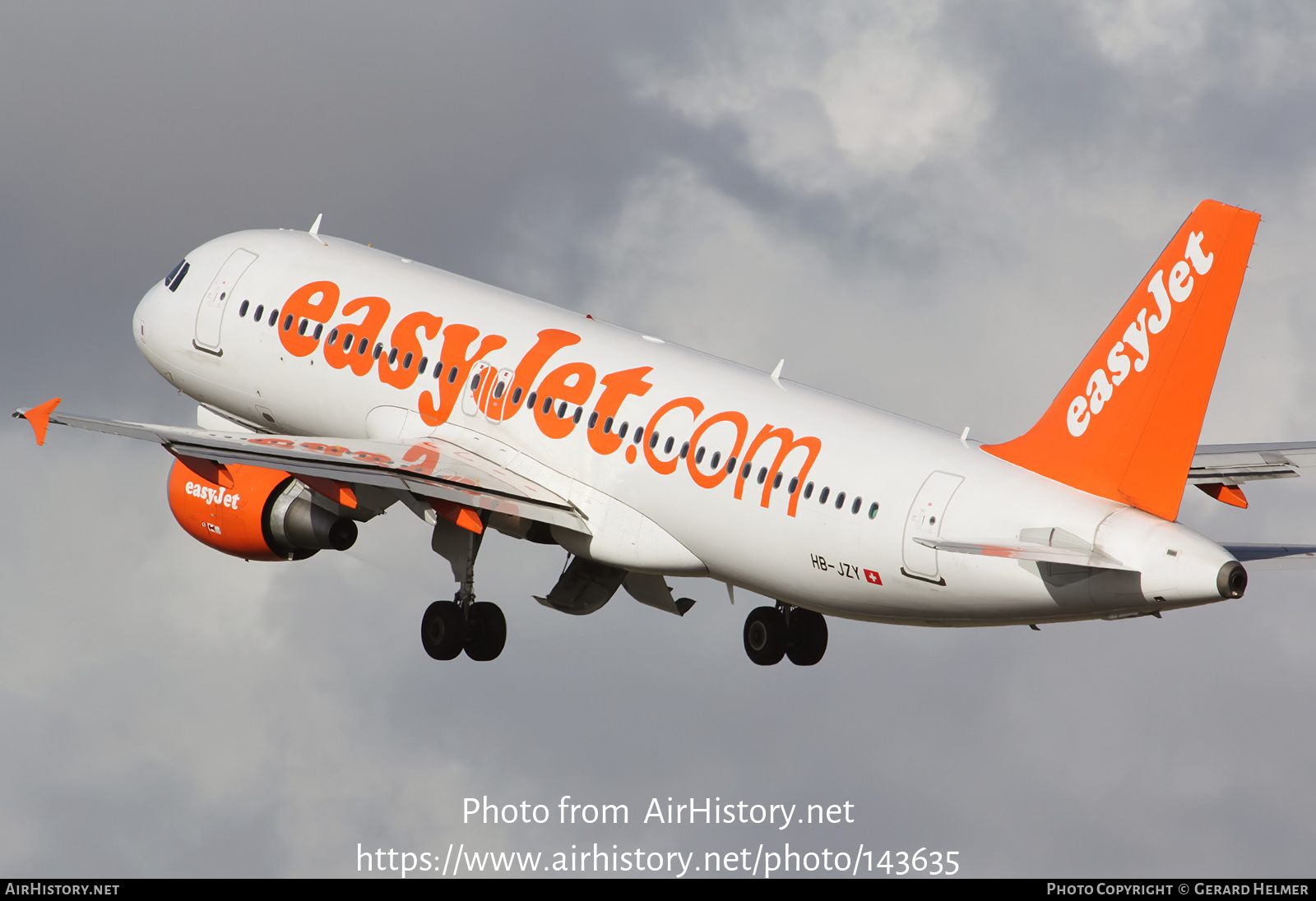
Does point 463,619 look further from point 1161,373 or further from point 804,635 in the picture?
point 1161,373

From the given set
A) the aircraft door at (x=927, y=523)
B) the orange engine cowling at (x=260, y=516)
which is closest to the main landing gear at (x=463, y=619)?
the orange engine cowling at (x=260, y=516)

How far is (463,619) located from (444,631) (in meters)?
0.42

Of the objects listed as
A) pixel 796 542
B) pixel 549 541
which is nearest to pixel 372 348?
pixel 549 541

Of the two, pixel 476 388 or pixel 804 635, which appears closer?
pixel 476 388

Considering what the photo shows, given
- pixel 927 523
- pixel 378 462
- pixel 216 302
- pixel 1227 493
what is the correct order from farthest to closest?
pixel 216 302
pixel 1227 493
pixel 378 462
pixel 927 523

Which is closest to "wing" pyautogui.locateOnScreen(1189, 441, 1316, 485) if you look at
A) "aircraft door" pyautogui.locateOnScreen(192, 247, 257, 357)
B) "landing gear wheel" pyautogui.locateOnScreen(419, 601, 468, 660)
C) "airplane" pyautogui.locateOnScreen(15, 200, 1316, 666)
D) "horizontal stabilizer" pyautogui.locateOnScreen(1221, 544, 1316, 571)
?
"airplane" pyautogui.locateOnScreen(15, 200, 1316, 666)

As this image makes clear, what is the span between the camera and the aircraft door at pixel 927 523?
34.3m

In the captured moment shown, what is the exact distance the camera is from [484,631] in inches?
1606

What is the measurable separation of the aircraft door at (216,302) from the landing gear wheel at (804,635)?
41.9 ft

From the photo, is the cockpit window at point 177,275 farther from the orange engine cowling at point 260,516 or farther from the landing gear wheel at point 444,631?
the landing gear wheel at point 444,631

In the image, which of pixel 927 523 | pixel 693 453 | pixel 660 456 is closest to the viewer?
pixel 927 523

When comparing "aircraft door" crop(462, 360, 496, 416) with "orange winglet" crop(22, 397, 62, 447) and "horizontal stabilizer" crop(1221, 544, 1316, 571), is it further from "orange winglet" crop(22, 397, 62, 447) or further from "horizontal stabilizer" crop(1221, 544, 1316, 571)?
"horizontal stabilizer" crop(1221, 544, 1316, 571)

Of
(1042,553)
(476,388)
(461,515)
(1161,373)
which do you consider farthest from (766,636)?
(1161,373)

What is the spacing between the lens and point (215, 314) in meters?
44.6
